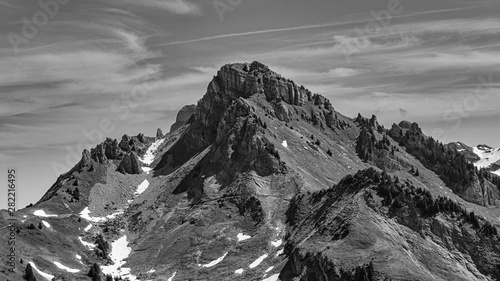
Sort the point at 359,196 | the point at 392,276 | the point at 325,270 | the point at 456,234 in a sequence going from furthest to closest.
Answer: the point at 359,196, the point at 456,234, the point at 325,270, the point at 392,276

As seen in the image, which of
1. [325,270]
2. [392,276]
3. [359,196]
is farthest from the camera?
[359,196]

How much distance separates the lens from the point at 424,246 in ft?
585

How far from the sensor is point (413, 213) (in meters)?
188

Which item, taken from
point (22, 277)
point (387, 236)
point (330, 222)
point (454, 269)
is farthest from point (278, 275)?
point (22, 277)

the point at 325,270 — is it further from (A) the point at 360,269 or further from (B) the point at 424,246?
(B) the point at 424,246

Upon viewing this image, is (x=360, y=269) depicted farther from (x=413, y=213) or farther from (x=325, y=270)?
(x=413, y=213)

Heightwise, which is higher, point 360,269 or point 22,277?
point 22,277

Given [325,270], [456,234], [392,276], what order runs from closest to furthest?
1. [392,276]
2. [325,270]
3. [456,234]

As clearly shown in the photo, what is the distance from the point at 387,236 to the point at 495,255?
3085cm

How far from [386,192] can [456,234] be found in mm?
23774

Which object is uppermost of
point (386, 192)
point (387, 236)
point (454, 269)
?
point (386, 192)

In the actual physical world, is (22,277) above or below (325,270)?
above

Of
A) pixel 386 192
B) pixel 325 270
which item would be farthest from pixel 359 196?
pixel 325 270

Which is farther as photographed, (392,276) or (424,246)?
(424,246)
